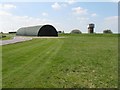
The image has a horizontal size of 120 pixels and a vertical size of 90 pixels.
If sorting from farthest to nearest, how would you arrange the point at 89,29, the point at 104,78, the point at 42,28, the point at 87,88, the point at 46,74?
1. the point at 89,29
2. the point at 42,28
3. the point at 46,74
4. the point at 104,78
5. the point at 87,88

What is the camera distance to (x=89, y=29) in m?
149

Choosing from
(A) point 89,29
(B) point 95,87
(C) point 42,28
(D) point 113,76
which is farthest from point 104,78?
(A) point 89,29

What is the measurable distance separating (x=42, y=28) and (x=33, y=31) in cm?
593

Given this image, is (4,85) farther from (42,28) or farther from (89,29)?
(89,29)

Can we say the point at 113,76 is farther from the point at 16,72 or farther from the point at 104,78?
the point at 16,72

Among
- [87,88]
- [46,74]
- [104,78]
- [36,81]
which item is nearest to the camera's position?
[87,88]

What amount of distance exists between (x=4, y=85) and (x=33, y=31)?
97.9 m

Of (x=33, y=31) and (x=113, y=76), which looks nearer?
(x=113, y=76)

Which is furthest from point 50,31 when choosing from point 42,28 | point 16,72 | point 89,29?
point 16,72

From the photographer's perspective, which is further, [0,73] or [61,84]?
[0,73]

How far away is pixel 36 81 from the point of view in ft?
29.1

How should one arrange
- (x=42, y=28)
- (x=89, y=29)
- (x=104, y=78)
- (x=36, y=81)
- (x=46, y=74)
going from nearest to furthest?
(x=36, y=81) < (x=104, y=78) < (x=46, y=74) < (x=42, y=28) < (x=89, y=29)

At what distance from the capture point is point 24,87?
793 cm

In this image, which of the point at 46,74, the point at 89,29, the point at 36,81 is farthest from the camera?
the point at 89,29
